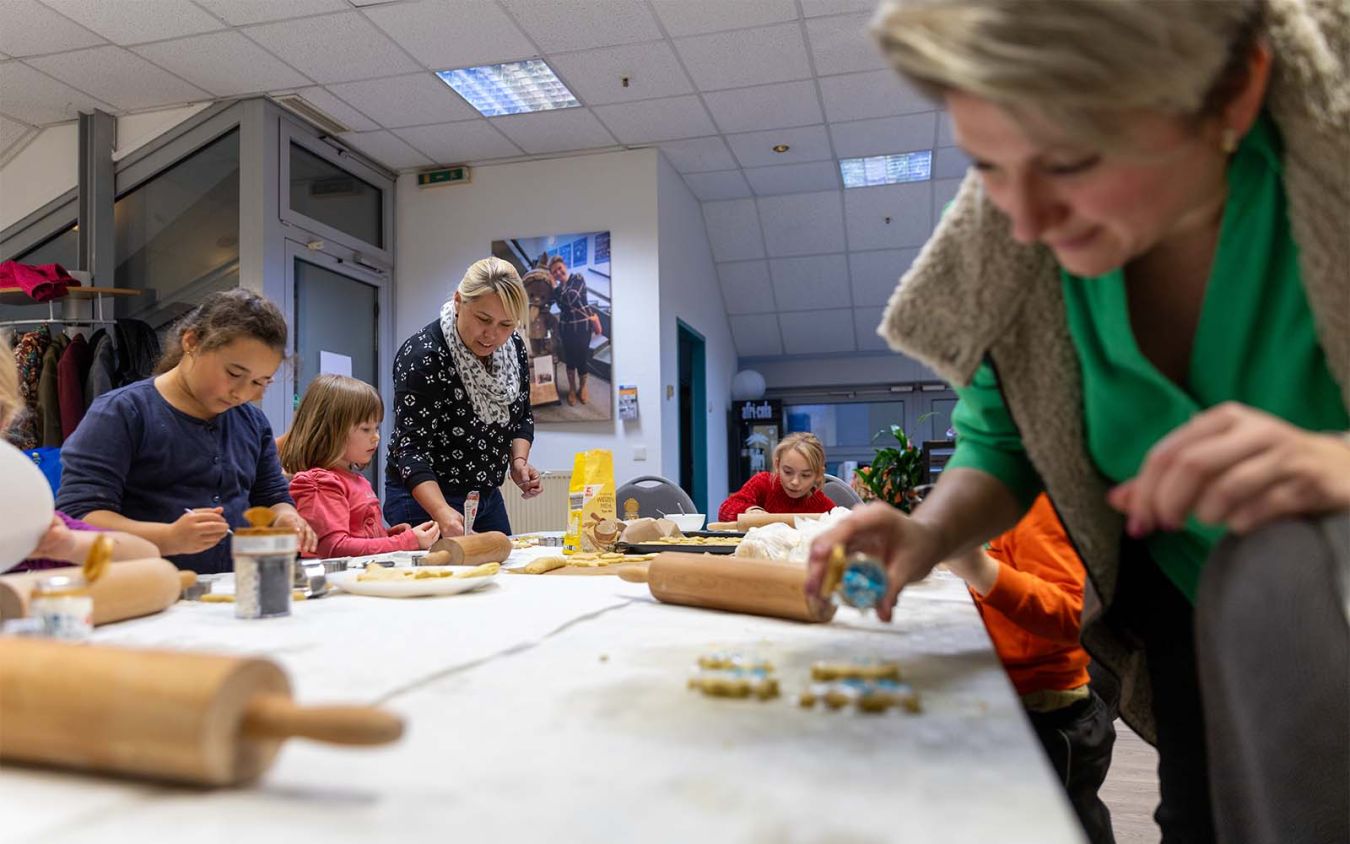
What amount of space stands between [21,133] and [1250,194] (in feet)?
20.0

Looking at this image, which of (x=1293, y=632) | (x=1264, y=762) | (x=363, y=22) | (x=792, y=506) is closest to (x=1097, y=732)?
(x=1264, y=762)

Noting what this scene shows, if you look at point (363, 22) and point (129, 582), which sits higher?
point (363, 22)

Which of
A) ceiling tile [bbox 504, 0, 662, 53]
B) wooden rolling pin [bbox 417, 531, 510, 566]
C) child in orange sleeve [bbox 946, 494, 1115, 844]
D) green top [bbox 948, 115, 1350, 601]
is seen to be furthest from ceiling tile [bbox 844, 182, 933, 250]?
green top [bbox 948, 115, 1350, 601]

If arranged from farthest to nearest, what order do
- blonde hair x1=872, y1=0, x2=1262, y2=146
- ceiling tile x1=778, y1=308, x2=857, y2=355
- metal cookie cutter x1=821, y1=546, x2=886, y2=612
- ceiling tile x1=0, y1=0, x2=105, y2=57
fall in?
ceiling tile x1=778, y1=308, x2=857, y2=355 → ceiling tile x1=0, y1=0, x2=105, y2=57 → metal cookie cutter x1=821, y1=546, x2=886, y2=612 → blonde hair x1=872, y1=0, x2=1262, y2=146

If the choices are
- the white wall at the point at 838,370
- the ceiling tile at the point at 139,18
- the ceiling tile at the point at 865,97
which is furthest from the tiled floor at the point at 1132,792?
the white wall at the point at 838,370

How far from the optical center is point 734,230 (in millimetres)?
7168

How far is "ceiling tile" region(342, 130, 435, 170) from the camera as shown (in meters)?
5.33

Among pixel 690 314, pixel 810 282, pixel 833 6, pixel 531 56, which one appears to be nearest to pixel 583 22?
pixel 531 56

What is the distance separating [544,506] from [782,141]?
272cm

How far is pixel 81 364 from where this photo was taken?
4.69m

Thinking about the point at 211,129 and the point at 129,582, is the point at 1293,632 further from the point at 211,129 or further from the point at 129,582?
the point at 211,129

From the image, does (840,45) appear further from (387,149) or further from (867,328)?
(867,328)

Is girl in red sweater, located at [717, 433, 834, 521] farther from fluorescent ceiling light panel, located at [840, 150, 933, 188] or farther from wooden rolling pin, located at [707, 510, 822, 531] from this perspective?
fluorescent ceiling light panel, located at [840, 150, 933, 188]

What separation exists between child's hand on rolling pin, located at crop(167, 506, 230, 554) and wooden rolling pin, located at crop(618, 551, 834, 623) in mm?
737
